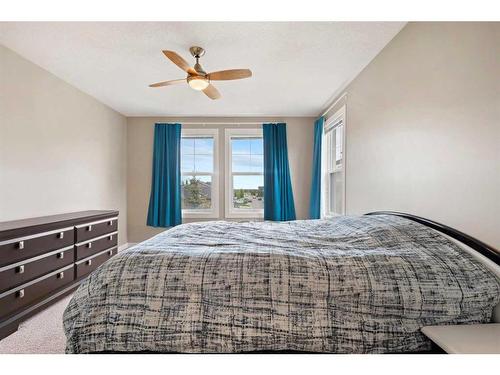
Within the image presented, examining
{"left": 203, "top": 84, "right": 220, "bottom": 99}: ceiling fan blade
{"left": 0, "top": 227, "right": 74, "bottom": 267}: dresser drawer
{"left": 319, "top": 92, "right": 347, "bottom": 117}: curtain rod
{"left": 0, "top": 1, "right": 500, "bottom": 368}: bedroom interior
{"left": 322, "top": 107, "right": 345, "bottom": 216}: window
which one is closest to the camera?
{"left": 0, "top": 1, "right": 500, "bottom": 368}: bedroom interior

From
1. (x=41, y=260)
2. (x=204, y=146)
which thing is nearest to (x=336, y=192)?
(x=204, y=146)

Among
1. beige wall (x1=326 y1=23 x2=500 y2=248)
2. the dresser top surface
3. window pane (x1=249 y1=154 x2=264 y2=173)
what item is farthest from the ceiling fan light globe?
window pane (x1=249 y1=154 x2=264 y2=173)

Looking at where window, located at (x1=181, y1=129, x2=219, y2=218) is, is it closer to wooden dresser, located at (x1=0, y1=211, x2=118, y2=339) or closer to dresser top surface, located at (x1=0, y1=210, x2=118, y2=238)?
dresser top surface, located at (x1=0, y1=210, x2=118, y2=238)

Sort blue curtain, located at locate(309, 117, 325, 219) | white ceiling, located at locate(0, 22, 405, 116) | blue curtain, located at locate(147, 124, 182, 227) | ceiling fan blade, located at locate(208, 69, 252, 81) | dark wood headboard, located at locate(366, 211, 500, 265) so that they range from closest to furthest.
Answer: dark wood headboard, located at locate(366, 211, 500, 265), white ceiling, located at locate(0, 22, 405, 116), ceiling fan blade, located at locate(208, 69, 252, 81), blue curtain, located at locate(309, 117, 325, 219), blue curtain, located at locate(147, 124, 182, 227)

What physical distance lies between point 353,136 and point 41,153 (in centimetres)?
336

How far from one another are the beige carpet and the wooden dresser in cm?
8

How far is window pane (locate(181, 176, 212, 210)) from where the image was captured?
4.62 metres

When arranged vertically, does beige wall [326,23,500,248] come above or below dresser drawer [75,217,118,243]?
above

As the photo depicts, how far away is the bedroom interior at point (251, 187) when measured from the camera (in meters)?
1.00

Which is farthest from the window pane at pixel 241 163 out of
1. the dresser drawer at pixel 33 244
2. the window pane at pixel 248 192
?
the dresser drawer at pixel 33 244
